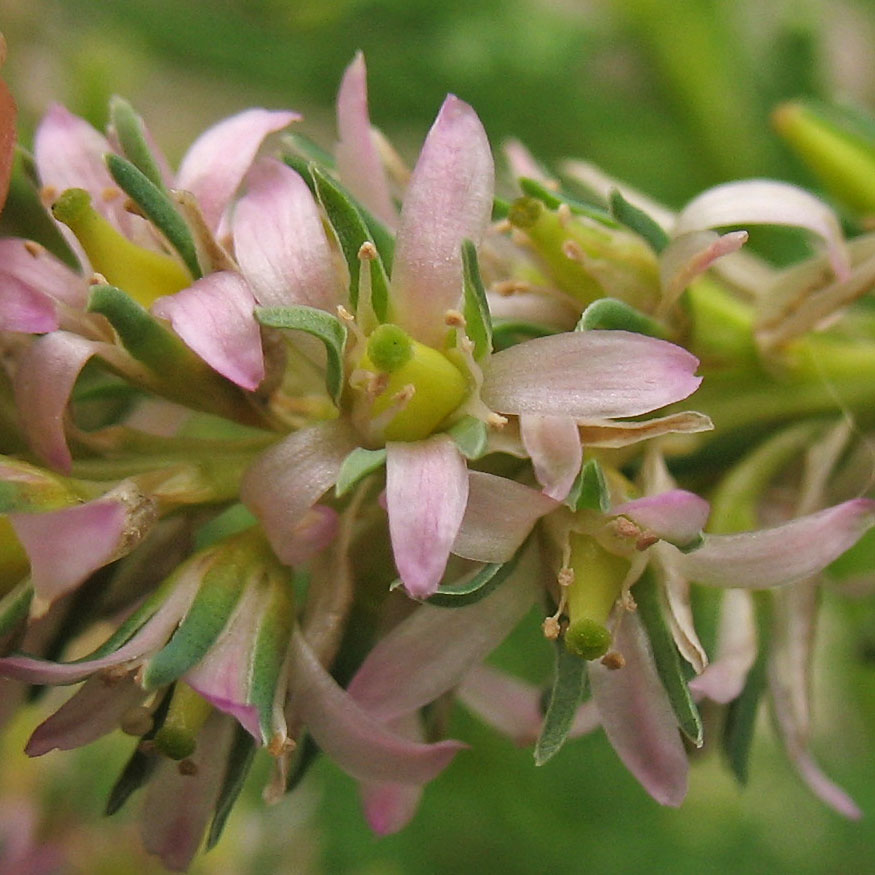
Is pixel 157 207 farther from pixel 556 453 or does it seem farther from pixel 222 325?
pixel 556 453

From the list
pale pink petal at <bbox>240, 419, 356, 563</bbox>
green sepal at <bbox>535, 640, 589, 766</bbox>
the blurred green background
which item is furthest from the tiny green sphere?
the blurred green background

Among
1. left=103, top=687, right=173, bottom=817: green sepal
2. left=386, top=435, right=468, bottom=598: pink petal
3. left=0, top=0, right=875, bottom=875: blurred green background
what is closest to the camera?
left=386, top=435, right=468, bottom=598: pink petal

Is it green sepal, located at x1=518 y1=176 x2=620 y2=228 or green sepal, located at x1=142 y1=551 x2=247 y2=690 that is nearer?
green sepal, located at x1=142 y1=551 x2=247 y2=690

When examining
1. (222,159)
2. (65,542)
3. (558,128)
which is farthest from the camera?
(558,128)

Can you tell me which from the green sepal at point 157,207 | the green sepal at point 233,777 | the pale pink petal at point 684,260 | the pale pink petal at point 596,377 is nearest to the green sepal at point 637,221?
the pale pink petal at point 684,260

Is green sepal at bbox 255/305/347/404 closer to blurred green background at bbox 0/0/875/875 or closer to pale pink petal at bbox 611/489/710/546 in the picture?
pale pink petal at bbox 611/489/710/546

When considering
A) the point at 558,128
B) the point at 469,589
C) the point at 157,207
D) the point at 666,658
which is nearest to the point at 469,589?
the point at 469,589
